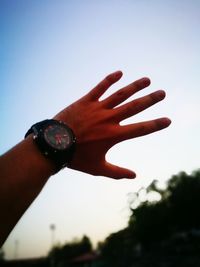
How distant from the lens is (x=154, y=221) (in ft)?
144

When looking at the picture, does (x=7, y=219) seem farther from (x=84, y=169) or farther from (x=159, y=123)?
(x=159, y=123)

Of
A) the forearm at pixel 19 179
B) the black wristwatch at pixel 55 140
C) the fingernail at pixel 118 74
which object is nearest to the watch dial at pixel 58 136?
the black wristwatch at pixel 55 140

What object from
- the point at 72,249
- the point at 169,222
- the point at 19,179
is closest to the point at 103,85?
the point at 19,179

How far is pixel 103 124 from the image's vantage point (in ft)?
5.93

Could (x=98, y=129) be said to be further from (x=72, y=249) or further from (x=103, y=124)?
(x=72, y=249)

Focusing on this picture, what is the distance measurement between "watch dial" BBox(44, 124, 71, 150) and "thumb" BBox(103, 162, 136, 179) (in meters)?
0.34

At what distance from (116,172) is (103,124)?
1.13 ft

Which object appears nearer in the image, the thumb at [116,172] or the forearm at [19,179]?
the forearm at [19,179]

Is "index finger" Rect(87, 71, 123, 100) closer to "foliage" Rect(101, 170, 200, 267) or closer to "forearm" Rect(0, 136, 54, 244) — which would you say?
"forearm" Rect(0, 136, 54, 244)

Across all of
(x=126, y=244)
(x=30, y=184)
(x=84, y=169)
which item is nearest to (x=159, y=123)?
(x=84, y=169)

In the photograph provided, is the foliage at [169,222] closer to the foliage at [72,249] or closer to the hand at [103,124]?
the hand at [103,124]

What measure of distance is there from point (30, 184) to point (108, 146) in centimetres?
63

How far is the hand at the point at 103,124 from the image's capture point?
5.91 ft

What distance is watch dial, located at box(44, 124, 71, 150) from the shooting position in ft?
5.48
